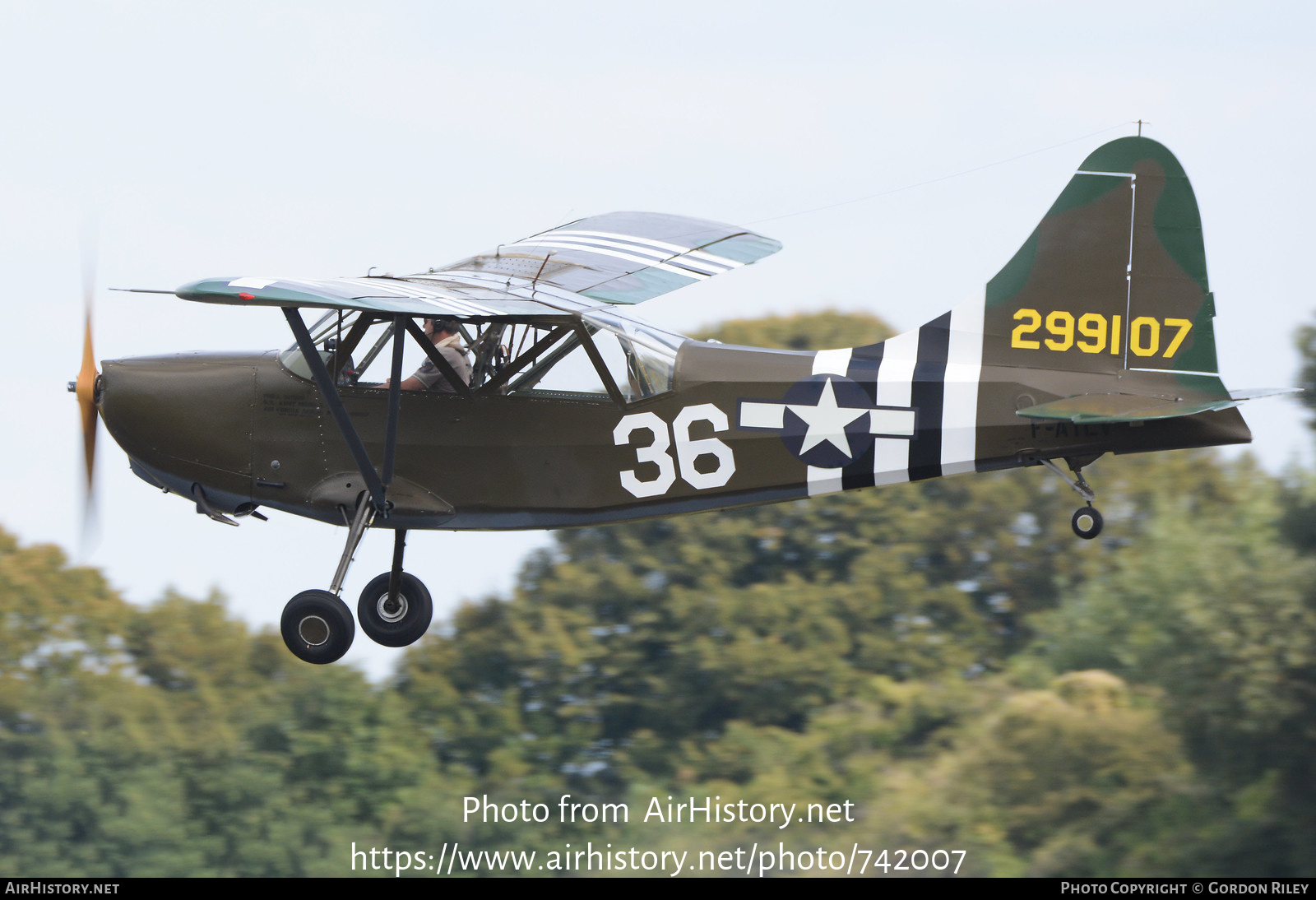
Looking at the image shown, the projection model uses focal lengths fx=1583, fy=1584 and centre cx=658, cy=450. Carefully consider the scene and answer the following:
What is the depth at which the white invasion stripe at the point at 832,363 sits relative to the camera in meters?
10.2

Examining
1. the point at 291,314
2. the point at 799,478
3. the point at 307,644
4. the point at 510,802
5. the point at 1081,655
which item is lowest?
the point at 510,802

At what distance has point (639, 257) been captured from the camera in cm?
1190

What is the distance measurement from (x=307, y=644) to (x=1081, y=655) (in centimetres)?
2648

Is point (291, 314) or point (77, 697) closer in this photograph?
point (291, 314)

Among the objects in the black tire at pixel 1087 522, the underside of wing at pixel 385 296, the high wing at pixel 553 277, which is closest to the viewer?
the underside of wing at pixel 385 296

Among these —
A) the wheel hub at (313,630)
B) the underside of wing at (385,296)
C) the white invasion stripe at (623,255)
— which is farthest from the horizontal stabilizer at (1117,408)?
the wheel hub at (313,630)

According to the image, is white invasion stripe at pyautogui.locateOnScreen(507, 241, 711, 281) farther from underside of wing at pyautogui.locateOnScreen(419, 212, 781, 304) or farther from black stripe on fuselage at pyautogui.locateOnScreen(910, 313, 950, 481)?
black stripe on fuselage at pyautogui.locateOnScreen(910, 313, 950, 481)

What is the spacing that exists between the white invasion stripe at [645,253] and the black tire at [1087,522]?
129 inches

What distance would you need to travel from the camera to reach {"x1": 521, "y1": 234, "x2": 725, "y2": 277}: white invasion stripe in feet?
38.4

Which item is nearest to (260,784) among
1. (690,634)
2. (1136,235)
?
(690,634)

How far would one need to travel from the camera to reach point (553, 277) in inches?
446

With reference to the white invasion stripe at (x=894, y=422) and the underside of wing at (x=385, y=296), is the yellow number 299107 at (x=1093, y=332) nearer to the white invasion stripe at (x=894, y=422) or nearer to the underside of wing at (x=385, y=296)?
the white invasion stripe at (x=894, y=422)

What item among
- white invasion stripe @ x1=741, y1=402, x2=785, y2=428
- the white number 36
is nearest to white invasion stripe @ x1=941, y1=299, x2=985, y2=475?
white invasion stripe @ x1=741, y1=402, x2=785, y2=428

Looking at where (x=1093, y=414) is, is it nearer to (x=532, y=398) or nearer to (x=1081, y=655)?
(x=532, y=398)
